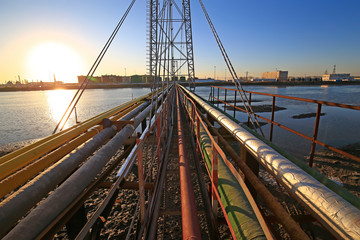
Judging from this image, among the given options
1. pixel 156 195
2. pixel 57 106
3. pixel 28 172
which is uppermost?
pixel 28 172

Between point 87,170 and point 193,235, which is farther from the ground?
point 87,170

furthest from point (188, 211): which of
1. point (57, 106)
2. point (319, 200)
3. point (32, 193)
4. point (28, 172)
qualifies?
point (57, 106)

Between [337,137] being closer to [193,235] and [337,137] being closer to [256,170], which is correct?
[256,170]

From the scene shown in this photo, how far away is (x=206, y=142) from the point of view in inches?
136

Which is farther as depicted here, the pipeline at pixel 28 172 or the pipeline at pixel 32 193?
the pipeline at pixel 28 172

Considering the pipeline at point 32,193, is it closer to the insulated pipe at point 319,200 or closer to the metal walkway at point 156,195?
the metal walkway at point 156,195

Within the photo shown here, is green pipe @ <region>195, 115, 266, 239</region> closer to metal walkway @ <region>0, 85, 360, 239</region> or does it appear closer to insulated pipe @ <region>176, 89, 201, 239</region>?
metal walkway @ <region>0, 85, 360, 239</region>

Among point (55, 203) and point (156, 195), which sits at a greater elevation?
point (55, 203)

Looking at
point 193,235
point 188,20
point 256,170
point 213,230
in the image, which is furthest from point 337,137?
point 188,20

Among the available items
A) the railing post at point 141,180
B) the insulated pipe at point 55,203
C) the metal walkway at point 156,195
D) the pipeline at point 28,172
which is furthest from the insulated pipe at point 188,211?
the pipeline at point 28,172

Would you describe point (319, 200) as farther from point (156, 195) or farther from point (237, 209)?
point (156, 195)

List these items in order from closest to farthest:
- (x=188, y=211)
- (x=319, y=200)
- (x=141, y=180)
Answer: (x=319, y=200)
(x=188, y=211)
(x=141, y=180)

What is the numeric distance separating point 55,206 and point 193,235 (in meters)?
1.03

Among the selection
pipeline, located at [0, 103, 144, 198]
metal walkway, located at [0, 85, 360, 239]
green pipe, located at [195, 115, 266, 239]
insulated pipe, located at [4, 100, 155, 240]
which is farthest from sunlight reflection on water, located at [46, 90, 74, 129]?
green pipe, located at [195, 115, 266, 239]
